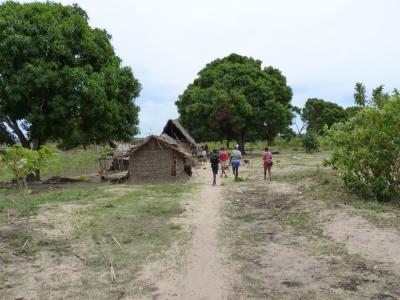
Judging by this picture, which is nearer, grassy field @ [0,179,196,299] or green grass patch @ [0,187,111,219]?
grassy field @ [0,179,196,299]

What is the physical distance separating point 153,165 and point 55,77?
6054mm

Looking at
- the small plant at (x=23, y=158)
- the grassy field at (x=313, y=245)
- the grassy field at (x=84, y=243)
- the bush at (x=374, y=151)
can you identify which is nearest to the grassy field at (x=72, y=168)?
the grassy field at (x=84, y=243)

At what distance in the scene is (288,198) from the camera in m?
14.0

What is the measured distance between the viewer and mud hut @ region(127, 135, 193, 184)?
2083cm

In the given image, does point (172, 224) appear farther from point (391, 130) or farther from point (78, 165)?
point (78, 165)

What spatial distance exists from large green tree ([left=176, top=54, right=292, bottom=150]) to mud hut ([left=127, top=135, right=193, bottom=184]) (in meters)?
17.7

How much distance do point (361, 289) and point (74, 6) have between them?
19.5 meters

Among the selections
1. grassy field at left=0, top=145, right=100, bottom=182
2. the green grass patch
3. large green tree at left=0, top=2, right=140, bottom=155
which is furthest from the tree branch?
grassy field at left=0, top=145, right=100, bottom=182

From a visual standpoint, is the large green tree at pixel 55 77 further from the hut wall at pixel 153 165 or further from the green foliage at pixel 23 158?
the green foliage at pixel 23 158

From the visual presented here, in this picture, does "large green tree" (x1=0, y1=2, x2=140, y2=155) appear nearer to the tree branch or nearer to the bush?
the tree branch

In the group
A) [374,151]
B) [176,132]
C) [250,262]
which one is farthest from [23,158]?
[176,132]

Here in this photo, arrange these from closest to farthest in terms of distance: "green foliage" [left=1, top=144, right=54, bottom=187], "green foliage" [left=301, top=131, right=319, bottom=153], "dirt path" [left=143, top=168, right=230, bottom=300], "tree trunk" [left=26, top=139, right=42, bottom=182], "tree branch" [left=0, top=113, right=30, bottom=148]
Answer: "dirt path" [left=143, top=168, right=230, bottom=300] < "green foliage" [left=1, top=144, right=54, bottom=187] < "tree branch" [left=0, top=113, right=30, bottom=148] < "tree trunk" [left=26, top=139, right=42, bottom=182] < "green foliage" [left=301, top=131, right=319, bottom=153]

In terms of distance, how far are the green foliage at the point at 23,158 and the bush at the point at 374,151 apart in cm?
853

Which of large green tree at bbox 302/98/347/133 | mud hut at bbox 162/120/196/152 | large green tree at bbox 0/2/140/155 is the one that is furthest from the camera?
large green tree at bbox 302/98/347/133
